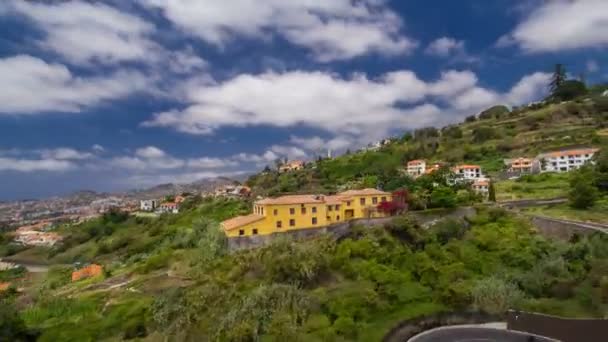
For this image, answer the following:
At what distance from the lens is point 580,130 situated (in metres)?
78.4

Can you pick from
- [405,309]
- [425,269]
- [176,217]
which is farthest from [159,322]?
[176,217]

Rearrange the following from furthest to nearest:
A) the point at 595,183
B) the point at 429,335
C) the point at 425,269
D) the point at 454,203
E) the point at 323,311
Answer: the point at 595,183, the point at 454,203, the point at 425,269, the point at 323,311, the point at 429,335

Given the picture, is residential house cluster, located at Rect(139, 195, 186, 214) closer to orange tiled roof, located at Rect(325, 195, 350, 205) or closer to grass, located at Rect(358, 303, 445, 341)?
orange tiled roof, located at Rect(325, 195, 350, 205)

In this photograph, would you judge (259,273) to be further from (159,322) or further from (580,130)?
(580,130)

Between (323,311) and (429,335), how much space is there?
591 cm

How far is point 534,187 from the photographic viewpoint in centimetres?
5019

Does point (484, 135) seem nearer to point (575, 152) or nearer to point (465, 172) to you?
point (575, 152)

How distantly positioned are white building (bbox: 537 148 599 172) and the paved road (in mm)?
48145

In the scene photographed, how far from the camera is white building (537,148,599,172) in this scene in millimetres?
62875

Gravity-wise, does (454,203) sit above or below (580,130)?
below

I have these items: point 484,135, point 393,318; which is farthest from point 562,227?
point 484,135

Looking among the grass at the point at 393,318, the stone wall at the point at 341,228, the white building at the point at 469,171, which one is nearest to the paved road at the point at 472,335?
the grass at the point at 393,318

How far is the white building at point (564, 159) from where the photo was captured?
206 feet

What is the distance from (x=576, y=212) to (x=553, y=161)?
3312cm
